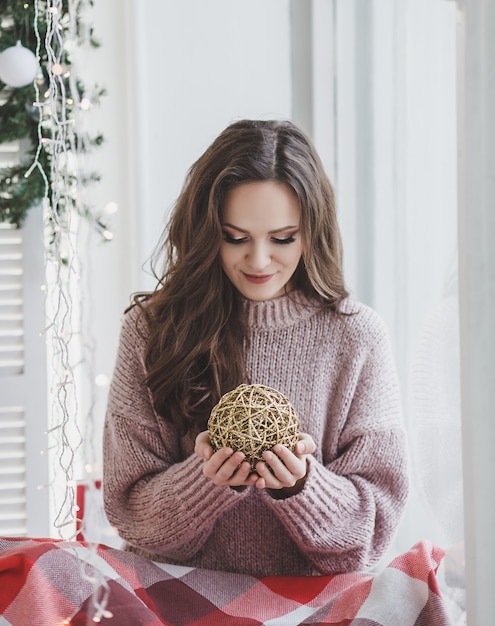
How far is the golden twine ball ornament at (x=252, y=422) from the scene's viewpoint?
3.59 feet

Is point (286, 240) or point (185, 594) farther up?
point (286, 240)

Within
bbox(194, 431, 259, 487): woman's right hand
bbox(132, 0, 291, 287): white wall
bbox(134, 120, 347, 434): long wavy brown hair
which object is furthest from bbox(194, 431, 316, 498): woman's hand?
bbox(132, 0, 291, 287): white wall

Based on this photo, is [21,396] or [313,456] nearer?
[313,456]

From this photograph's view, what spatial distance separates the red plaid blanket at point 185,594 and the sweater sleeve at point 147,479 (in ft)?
0.28

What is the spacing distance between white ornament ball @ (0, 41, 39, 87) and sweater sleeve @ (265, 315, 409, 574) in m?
1.03

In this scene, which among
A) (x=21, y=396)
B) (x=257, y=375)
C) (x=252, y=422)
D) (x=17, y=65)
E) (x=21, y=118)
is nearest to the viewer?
(x=252, y=422)

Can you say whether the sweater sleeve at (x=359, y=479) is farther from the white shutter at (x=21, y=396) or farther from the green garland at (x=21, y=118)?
the white shutter at (x=21, y=396)

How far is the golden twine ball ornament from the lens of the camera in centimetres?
109

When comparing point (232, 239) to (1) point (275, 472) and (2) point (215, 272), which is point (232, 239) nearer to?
(2) point (215, 272)

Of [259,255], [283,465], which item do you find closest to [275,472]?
[283,465]

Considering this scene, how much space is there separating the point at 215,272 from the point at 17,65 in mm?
850

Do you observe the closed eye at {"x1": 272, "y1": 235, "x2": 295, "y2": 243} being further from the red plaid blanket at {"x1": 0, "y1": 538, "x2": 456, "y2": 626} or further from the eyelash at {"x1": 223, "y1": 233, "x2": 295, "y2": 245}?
the red plaid blanket at {"x1": 0, "y1": 538, "x2": 456, "y2": 626}

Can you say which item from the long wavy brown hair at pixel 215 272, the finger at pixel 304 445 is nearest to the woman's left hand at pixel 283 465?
the finger at pixel 304 445

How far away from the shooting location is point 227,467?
3.67 feet
